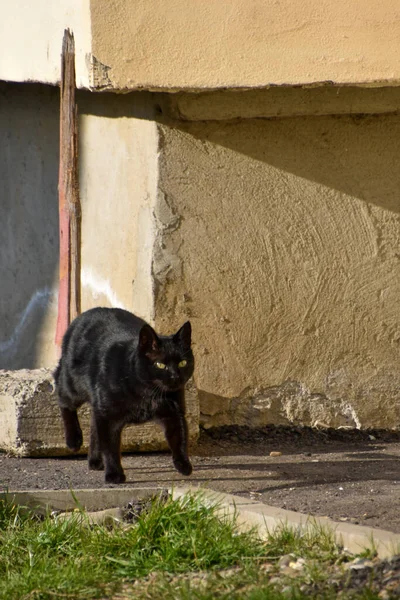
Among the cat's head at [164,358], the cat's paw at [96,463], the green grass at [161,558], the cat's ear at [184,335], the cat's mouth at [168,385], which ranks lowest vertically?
the green grass at [161,558]

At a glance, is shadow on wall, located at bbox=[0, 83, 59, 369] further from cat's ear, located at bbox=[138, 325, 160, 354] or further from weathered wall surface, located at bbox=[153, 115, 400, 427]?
cat's ear, located at bbox=[138, 325, 160, 354]

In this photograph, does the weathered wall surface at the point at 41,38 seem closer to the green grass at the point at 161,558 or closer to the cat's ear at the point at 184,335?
the cat's ear at the point at 184,335

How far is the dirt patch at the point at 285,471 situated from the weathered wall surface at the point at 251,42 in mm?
2079

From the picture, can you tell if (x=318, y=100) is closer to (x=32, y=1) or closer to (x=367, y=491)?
(x=32, y=1)

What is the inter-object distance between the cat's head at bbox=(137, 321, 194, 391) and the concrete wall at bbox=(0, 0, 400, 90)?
1392 mm

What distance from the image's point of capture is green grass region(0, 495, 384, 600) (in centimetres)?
370

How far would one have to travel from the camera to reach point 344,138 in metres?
6.73

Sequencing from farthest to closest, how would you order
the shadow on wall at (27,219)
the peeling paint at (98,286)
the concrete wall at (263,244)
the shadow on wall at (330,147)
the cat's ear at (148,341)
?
1. the shadow on wall at (27,219)
2. the peeling paint at (98,286)
3. the shadow on wall at (330,147)
4. the concrete wall at (263,244)
5. the cat's ear at (148,341)

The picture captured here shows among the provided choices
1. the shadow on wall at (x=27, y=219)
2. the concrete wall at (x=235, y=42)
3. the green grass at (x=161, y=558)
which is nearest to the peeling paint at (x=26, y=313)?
the shadow on wall at (x=27, y=219)

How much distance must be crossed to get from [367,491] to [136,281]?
209cm

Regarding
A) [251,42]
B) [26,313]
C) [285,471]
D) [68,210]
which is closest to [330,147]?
[251,42]

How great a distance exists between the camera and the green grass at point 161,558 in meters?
3.70

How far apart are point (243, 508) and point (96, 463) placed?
1.44 m

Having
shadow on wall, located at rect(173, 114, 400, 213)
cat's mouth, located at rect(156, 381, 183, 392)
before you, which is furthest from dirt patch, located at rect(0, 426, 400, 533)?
shadow on wall, located at rect(173, 114, 400, 213)
